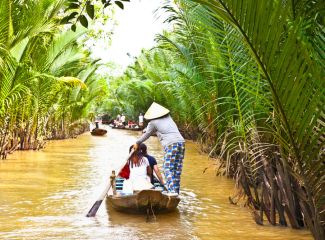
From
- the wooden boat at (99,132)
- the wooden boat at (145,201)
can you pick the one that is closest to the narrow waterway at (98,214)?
the wooden boat at (145,201)

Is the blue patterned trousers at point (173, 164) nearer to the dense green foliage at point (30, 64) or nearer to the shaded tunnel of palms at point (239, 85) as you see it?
the shaded tunnel of palms at point (239, 85)

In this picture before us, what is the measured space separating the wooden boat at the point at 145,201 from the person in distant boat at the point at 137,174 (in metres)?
0.20

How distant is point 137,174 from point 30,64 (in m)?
7.95

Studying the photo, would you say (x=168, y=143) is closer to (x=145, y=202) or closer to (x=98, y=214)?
(x=145, y=202)

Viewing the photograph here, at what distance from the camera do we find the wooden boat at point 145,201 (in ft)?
20.7

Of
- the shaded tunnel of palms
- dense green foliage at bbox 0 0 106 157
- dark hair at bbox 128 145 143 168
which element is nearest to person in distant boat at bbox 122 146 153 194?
dark hair at bbox 128 145 143 168

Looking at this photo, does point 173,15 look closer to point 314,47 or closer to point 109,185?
point 109,185

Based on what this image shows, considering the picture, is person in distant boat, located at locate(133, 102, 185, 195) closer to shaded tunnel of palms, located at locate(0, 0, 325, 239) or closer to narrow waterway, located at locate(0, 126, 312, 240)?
narrow waterway, located at locate(0, 126, 312, 240)

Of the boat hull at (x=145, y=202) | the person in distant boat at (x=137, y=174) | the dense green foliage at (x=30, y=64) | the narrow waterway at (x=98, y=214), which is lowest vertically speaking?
the narrow waterway at (x=98, y=214)

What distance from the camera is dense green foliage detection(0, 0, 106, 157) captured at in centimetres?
1134

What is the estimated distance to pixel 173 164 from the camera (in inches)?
279

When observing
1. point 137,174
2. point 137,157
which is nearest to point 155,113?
point 137,157

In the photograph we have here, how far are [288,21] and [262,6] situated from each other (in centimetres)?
87

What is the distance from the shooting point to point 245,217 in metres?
6.85
